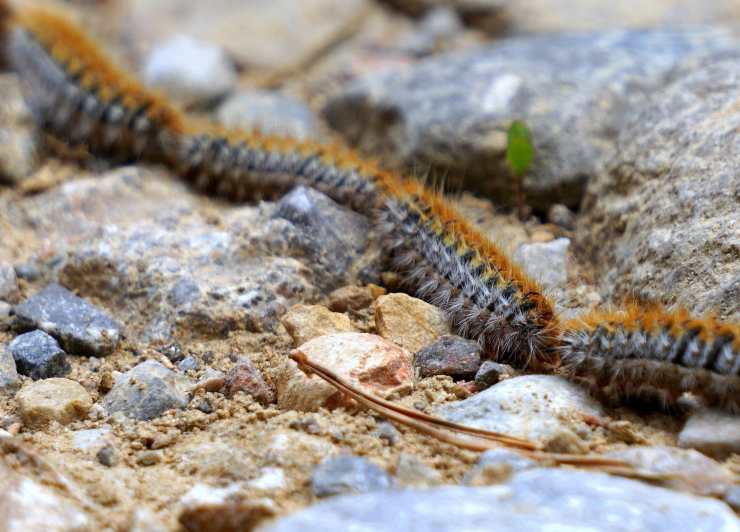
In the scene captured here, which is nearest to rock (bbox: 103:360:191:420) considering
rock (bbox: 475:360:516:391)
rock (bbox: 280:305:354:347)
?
rock (bbox: 280:305:354:347)

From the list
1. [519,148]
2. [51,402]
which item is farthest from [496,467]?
[519,148]

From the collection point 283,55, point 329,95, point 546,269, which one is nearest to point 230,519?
point 546,269

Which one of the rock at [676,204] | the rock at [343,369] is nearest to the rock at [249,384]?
the rock at [343,369]

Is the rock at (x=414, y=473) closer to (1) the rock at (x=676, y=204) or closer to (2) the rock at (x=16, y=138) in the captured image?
(1) the rock at (x=676, y=204)

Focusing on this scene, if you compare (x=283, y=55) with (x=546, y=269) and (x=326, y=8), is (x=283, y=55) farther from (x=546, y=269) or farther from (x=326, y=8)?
(x=546, y=269)

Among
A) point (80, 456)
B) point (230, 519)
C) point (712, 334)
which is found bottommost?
point (80, 456)

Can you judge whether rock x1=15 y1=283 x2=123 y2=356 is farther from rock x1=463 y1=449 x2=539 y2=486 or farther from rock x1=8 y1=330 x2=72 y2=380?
rock x1=463 y1=449 x2=539 y2=486
